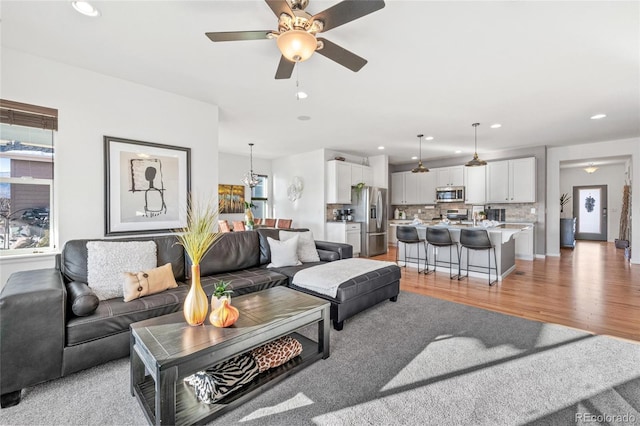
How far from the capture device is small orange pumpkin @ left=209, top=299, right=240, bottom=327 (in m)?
1.74

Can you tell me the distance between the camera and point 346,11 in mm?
Result: 1643

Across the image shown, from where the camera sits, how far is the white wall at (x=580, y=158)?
573cm

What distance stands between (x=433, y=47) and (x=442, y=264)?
398 centimetres

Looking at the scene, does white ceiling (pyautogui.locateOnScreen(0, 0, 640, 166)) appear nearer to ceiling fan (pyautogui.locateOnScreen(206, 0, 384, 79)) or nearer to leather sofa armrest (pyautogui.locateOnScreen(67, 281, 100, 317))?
ceiling fan (pyautogui.locateOnScreen(206, 0, 384, 79))

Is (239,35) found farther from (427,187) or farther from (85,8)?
(427,187)

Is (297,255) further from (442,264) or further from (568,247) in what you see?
(568,247)

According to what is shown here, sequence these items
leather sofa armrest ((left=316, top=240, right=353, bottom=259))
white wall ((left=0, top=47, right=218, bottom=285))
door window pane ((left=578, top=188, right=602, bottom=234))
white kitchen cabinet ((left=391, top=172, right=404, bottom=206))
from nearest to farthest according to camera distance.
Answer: white wall ((left=0, top=47, right=218, bottom=285)), leather sofa armrest ((left=316, top=240, right=353, bottom=259)), white kitchen cabinet ((left=391, top=172, right=404, bottom=206)), door window pane ((left=578, top=188, right=602, bottom=234))

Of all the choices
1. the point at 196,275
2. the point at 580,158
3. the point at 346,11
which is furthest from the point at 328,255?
the point at 580,158

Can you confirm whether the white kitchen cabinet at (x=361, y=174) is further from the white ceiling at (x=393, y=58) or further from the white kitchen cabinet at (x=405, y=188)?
the white ceiling at (x=393, y=58)

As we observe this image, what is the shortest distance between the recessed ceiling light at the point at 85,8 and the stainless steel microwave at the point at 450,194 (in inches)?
300

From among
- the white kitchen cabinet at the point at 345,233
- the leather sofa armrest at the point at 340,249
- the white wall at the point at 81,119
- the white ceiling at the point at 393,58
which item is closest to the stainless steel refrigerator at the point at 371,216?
the white kitchen cabinet at the point at 345,233

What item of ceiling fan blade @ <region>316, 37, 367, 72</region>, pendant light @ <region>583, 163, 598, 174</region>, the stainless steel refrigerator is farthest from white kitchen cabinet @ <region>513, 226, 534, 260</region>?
ceiling fan blade @ <region>316, 37, 367, 72</region>

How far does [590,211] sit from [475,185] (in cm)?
535

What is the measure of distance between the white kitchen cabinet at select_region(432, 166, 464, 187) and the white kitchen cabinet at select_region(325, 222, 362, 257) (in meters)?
2.90
